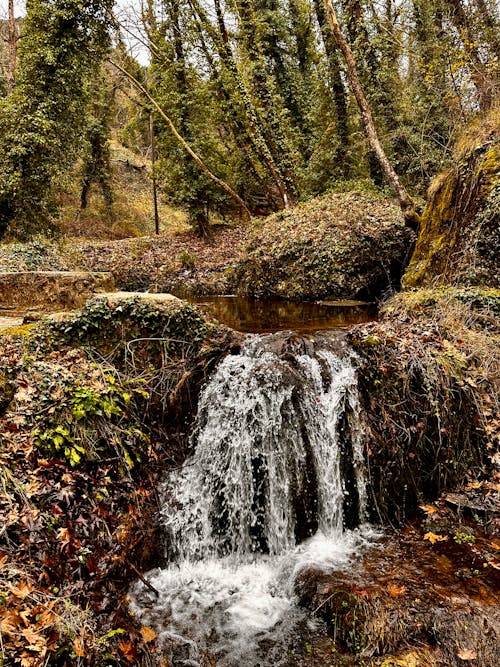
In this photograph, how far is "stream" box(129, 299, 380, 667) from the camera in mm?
3863

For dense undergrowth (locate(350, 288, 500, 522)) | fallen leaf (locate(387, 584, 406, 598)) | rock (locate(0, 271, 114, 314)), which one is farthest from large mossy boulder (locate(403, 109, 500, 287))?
rock (locate(0, 271, 114, 314))

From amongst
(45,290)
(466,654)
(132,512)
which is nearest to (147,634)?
(132,512)

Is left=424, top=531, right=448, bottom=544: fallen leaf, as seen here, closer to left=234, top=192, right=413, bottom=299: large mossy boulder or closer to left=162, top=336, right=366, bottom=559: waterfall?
left=162, top=336, right=366, bottom=559: waterfall

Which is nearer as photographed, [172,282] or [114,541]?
[114,541]

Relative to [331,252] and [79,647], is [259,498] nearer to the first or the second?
[79,647]

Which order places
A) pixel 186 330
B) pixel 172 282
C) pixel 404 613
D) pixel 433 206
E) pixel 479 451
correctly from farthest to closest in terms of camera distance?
pixel 172 282 < pixel 433 206 < pixel 186 330 < pixel 479 451 < pixel 404 613

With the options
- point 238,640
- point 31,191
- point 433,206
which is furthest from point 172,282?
point 238,640

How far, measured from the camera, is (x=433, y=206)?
8930 millimetres

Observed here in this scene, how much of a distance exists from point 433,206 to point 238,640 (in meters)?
8.84

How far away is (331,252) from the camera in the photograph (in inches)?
430

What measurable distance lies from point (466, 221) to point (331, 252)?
3966mm

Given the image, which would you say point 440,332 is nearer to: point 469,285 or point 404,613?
point 469,285

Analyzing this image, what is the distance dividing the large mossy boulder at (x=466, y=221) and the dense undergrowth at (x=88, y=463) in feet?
15.0

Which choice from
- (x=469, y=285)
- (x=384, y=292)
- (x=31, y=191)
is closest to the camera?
(x=469, y=285)
